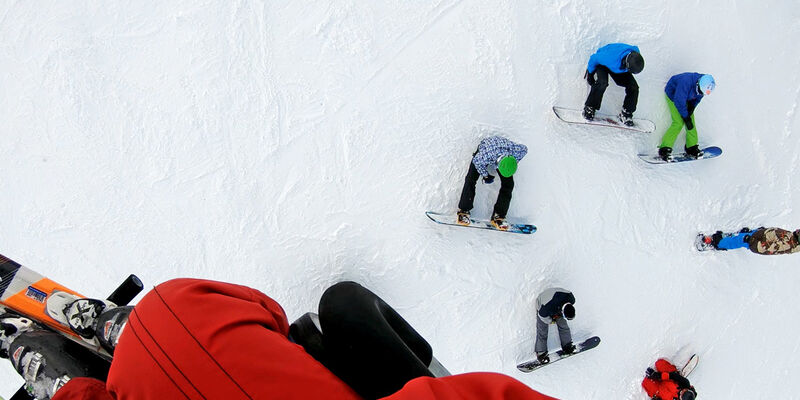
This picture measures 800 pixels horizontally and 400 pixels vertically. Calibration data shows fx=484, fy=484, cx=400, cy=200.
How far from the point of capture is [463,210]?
2.92 metres

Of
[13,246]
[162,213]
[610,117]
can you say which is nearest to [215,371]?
[162,213]

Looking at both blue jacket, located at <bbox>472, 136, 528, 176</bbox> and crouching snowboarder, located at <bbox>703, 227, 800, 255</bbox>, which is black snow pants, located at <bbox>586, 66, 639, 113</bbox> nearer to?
blue jacket, located at <bbox>472, 136, 528, 176</bbox>

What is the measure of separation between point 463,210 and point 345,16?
1.37m

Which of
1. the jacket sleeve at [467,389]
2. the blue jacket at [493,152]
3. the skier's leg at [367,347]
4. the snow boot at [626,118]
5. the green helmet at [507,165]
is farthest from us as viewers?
the snow boot at [626,118]

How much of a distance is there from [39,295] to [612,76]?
136 inches

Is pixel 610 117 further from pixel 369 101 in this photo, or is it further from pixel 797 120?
pixel 369 101

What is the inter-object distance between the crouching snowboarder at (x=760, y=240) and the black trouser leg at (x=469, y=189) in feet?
A: 5.30

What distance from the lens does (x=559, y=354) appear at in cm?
310

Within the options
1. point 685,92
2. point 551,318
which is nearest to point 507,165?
point 551,318

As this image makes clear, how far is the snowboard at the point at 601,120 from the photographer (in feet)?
9.80

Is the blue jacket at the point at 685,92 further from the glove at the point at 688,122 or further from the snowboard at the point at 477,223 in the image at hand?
the snowboard at the point at 477,223

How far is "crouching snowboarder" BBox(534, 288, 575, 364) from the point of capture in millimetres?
2980

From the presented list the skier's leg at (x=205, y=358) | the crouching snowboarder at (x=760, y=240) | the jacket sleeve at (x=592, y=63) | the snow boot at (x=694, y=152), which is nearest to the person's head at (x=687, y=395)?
the crouching snowboarder at (x=760, y=240)

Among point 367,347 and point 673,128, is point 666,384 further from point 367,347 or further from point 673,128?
point 367,347
